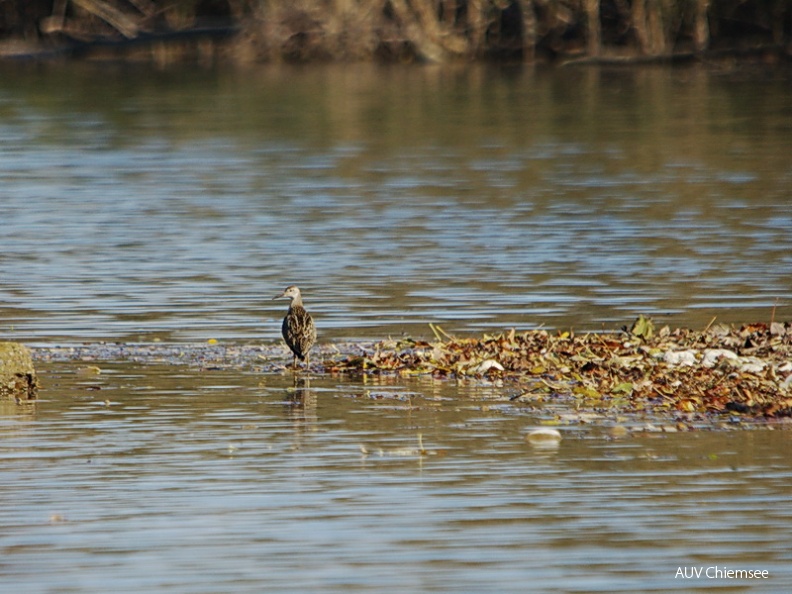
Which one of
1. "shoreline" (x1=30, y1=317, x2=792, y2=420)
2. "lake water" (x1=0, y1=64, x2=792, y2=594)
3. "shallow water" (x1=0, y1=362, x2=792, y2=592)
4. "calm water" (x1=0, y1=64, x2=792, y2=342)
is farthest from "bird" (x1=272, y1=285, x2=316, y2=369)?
"calm water" (x1=0, y1=64, x2=792, y2=342)

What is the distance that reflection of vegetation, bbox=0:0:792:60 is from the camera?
6009cm

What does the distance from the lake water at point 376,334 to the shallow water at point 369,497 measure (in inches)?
0.8

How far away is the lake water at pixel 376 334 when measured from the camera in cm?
809

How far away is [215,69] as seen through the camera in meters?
61.7

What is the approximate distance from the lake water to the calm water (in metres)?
0.08

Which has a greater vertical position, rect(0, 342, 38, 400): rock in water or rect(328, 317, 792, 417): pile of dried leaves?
rect(0, 342, 38, 400): rock in water

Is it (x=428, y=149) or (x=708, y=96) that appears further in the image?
(x=708, y=96)

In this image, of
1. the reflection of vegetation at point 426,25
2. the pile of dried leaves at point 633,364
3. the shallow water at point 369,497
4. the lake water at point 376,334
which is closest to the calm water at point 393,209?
the lake water at point 376,334

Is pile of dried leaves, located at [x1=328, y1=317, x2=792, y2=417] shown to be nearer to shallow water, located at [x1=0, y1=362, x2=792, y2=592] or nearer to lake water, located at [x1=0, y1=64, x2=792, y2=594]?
lake water, located at [x1=0, y1=64, x2=792, y2=594]

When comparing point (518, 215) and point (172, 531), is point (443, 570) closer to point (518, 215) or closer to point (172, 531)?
point (172, 531)

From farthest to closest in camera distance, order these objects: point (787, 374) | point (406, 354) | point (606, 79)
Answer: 1. point (606, 79)
2. point (406, 354)
3. point (787, 374)

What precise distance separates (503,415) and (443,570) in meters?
3.32

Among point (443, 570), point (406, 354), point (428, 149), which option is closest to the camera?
point (443, 570)

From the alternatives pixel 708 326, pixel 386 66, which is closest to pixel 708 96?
pixel 386 66
